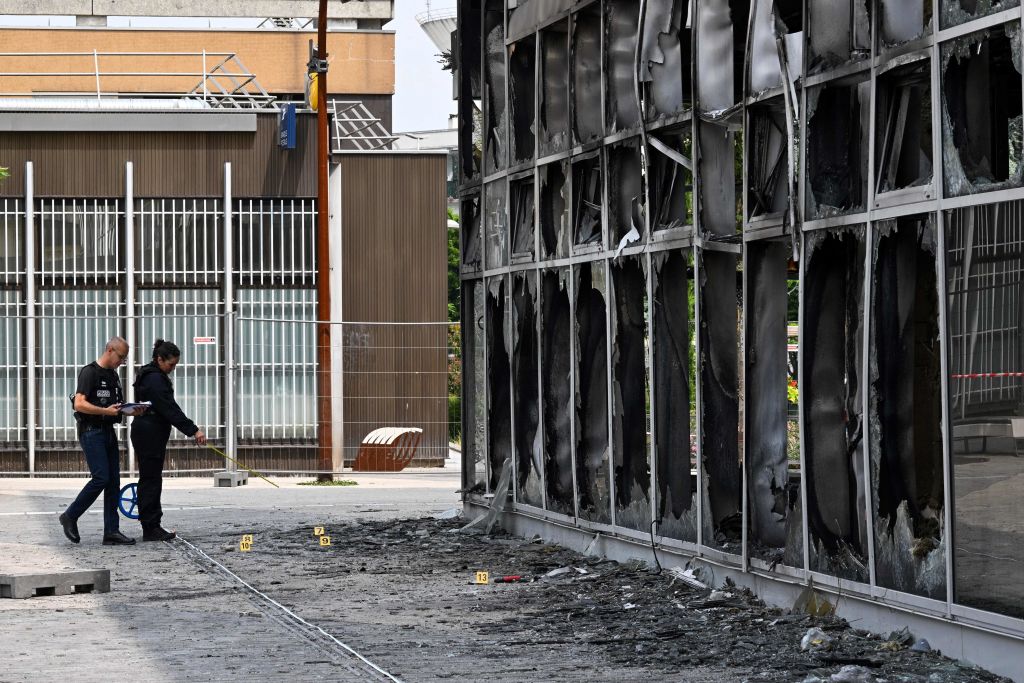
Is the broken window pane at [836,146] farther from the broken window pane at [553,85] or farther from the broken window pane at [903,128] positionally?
the broken window pane at [553,85]

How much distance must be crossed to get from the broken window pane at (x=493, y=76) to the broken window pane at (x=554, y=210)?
4.90 feet

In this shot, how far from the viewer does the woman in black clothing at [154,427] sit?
15.2 m

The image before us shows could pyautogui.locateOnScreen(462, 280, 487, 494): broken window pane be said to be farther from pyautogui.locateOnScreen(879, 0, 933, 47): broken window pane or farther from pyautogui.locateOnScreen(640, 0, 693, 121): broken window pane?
pyautogui.locateOnScreen(879, 0, 933, 47): broken window pane

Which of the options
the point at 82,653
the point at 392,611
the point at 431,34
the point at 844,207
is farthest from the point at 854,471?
the point at 431,34

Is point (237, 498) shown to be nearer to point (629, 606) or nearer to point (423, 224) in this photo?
point (423, 224)

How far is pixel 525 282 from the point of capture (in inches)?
590

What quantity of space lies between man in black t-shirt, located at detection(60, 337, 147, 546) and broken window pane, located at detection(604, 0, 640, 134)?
5.10 m

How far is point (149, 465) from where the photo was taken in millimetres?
15375

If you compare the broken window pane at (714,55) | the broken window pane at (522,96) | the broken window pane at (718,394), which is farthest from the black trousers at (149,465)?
the broken window pane at (714,55)

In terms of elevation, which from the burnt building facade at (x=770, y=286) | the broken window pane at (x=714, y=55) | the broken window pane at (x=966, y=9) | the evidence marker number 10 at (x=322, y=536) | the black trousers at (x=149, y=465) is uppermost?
the broken window pane at (x=714, y=55)

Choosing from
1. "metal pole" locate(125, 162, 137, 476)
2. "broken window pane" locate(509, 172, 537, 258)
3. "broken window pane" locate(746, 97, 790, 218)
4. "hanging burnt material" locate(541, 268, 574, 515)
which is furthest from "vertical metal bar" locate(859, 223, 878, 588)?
"metal pole" locate(125, 162, 137, 476)

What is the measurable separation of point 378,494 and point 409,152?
8891mm

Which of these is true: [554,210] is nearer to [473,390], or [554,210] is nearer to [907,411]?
[473,390]

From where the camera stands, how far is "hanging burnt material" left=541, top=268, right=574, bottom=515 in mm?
14070
